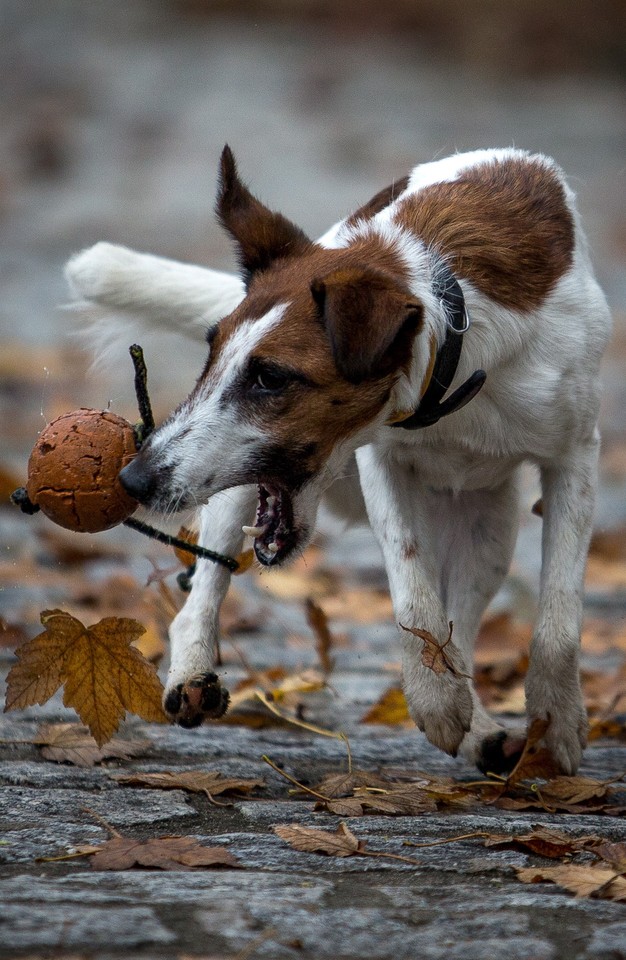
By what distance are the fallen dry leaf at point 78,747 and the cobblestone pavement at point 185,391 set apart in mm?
45

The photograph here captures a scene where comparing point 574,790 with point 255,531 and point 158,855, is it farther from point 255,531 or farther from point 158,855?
point 158,855

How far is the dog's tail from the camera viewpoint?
4.42m

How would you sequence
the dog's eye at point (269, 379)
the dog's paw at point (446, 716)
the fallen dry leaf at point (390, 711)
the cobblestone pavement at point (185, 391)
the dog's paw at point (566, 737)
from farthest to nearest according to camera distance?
the fallen dry leaf at point (390, 711) < the dog's paw at point (566, 737) < the dog's paw at point (446, 716) < the dog's eye at point (269, 379) < the cobblestone pavement at point (185, 391)

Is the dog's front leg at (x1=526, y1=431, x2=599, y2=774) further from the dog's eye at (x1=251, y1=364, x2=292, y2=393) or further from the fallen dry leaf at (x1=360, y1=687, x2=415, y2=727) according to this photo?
the dog's eye at (x1=251, y1=364, x2=292, y2=393)

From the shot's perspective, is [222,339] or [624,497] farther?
[624,497]

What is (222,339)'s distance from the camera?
3.07 m

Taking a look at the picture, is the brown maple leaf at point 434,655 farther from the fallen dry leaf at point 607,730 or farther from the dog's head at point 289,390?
the fallen dry leaf at point 607,730

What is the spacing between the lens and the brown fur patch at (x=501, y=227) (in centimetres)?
329

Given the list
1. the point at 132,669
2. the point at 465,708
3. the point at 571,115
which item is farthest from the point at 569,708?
the point at 571,115

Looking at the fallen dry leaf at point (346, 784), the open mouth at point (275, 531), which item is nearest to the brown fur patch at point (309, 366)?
the open mouth at point (275, 531)

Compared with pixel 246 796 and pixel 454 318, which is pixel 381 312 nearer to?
pixel 454 318

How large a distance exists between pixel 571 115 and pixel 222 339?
660 inches

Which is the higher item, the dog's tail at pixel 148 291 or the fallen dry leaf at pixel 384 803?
the dog's tail at pixel 148 291

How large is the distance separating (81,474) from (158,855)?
0.88 meters
